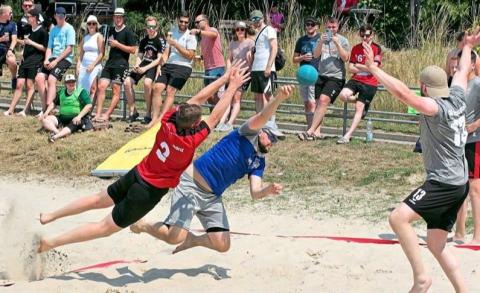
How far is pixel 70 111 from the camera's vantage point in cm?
1455

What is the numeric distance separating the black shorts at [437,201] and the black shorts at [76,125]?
8.53 meters

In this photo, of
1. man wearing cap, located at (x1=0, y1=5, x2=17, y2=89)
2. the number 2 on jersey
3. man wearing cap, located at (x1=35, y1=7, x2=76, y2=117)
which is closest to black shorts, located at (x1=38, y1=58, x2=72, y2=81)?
man wearing cap, located at (x1=35, y1=7, x2=76, y2=117)

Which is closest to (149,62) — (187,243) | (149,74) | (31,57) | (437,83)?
(149,74)

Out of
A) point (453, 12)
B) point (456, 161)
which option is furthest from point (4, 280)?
point (453, 12)

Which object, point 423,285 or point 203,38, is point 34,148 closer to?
point 203,38

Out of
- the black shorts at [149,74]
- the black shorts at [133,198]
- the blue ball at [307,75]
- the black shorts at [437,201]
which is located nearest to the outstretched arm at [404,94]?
the black shorts at [437,201]

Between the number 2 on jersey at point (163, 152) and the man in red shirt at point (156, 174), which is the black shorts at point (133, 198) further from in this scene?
the number 2 on jersey at point (163, 152)

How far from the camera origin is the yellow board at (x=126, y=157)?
42.7 ft

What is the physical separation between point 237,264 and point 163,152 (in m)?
1.62

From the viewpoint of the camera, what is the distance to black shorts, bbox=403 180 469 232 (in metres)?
7.02

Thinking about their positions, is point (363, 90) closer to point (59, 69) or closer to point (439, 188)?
point (59, 69)

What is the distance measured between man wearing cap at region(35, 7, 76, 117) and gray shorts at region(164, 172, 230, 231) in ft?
26.4

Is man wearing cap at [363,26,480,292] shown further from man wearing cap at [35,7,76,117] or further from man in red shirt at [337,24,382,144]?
man wearing cap at [35,7,76,117]

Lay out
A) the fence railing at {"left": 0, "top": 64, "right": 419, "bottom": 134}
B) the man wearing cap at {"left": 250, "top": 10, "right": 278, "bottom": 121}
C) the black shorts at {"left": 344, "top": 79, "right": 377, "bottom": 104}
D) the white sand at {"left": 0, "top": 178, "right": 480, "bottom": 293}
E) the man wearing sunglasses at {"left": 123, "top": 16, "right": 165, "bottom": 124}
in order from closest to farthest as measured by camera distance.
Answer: the white sand at {"left": 0, "top": 178, "right": 480, "bottom": 293} → the black shorts at {"left": 344, "top": 79, "right": 377, "bottom": 104} → the man wearing cap at {"left": 250, "top": 10, "right": 278, "bottom": 121} → the fence railing at {"left": 0, "top": 64, "right": 419, "bottom": 134} → the man wearing sunglasses at {"left": 123, "top": 16, "right": 165, "bottom": 124}
